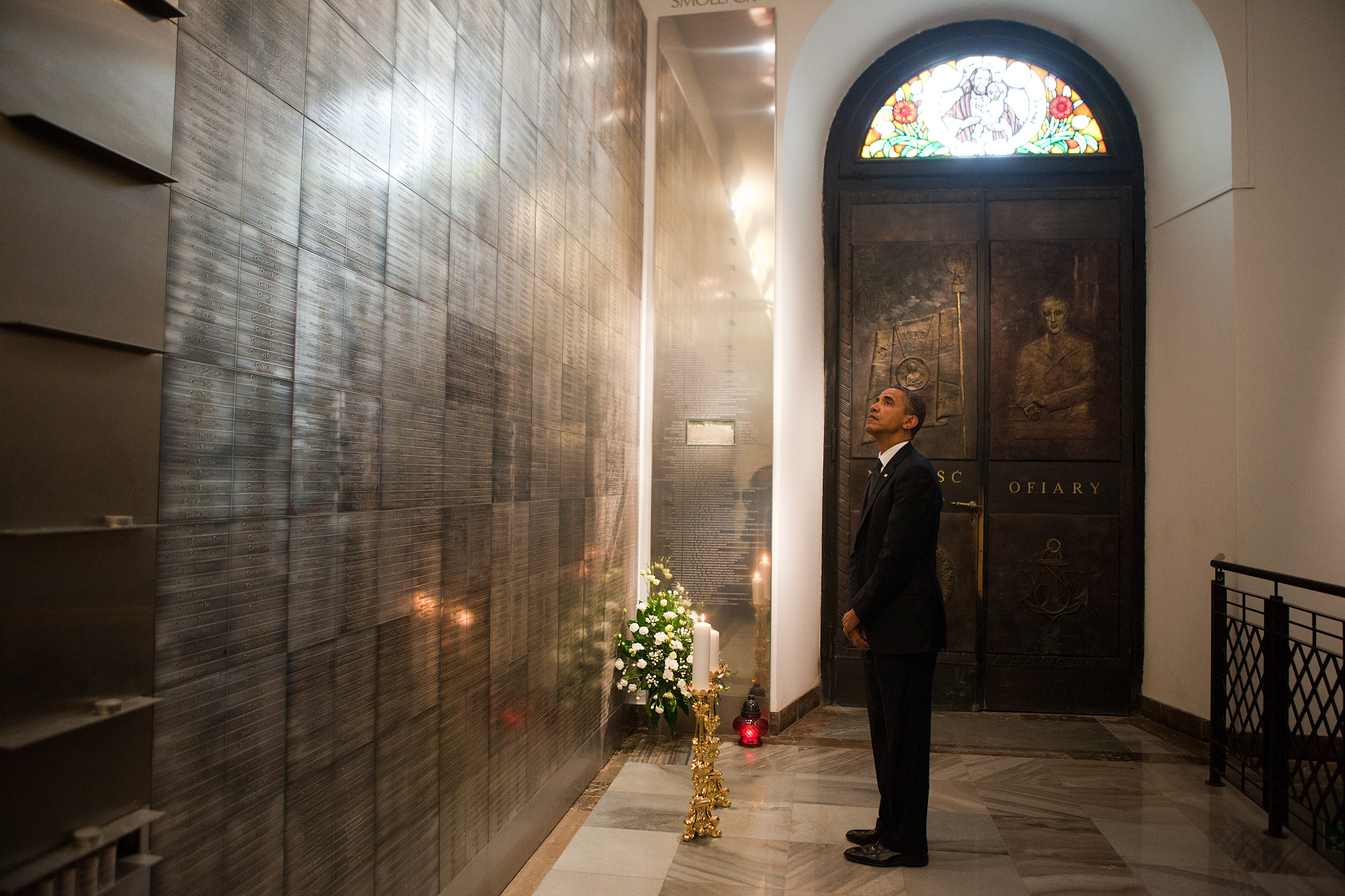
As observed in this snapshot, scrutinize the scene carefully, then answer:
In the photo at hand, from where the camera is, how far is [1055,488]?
4836 mm

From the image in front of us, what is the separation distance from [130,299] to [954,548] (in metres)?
4.51

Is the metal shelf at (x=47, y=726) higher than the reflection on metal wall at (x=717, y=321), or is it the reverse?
the reflection on metal wall at (x=717, y=321)

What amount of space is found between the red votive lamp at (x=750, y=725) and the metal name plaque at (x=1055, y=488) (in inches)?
73.1

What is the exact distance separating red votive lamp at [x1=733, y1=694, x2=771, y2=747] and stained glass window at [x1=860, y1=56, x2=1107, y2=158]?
3259mm

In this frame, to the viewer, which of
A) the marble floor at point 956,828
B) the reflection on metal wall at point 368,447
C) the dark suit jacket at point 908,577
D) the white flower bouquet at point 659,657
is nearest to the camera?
the reflection on metal wall at point 368,447

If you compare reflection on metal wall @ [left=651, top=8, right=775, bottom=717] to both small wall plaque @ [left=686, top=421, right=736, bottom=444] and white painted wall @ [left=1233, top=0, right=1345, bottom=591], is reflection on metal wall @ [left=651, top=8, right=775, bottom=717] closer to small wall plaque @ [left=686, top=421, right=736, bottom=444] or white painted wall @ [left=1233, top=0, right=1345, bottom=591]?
small wall plaque @ [left=686, top=421, right=736, bottom=444]

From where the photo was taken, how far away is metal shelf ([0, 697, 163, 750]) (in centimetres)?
95

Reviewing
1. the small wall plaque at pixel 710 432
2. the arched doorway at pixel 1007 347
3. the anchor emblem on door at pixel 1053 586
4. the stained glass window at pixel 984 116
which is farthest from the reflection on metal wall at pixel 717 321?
the anchor emblem on door at pixel 1053 586

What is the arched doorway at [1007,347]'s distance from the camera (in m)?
4.80

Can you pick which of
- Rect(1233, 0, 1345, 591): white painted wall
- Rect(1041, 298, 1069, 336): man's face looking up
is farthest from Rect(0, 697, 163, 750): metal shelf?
Rect(1041, 298, 1069, 336): man's face looking up

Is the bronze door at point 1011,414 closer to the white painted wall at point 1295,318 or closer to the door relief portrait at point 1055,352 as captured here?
the door relief portrait at point 1055,352

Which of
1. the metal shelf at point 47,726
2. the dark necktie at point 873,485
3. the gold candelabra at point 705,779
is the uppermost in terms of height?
the dark necktie at point 873,485

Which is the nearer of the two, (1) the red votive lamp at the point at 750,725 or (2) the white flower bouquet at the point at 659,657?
(2) the white flower bouquet at the point at 659,657

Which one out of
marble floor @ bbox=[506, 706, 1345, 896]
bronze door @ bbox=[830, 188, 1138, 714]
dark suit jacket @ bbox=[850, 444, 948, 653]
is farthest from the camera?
bronze door @ bbox=[830, 188, 1138, 714]
